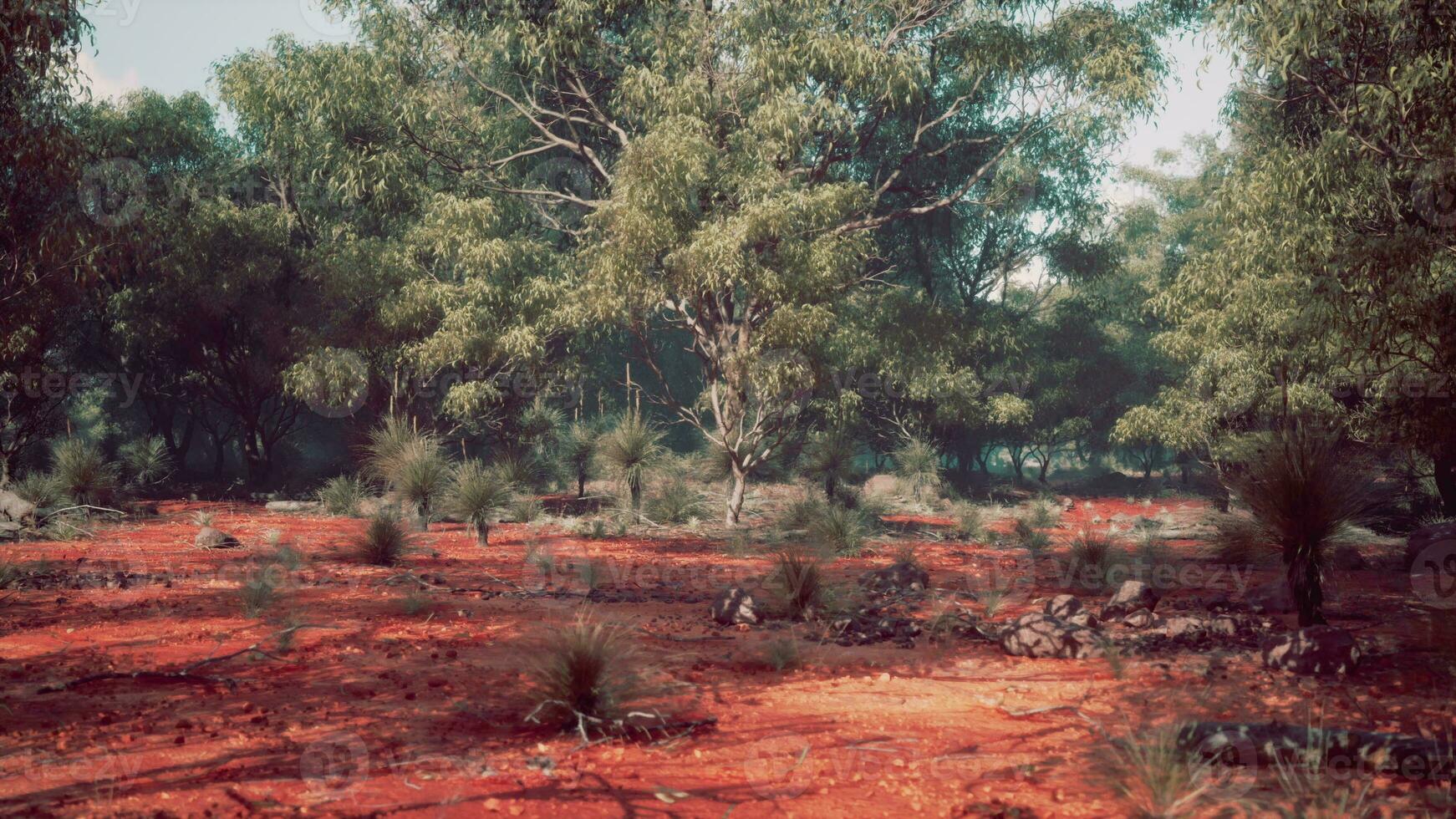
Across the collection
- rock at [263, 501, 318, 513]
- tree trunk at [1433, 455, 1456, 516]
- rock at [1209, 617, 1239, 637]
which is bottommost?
rock at [263, 501, 318, 513]

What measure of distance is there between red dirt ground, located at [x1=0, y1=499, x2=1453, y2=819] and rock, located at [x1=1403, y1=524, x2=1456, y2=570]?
116 inches

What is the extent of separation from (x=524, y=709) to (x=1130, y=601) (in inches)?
243

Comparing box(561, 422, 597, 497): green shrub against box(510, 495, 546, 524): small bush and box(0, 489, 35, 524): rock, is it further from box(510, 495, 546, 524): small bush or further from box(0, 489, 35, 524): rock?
box(0, 489, 35, 524): rock

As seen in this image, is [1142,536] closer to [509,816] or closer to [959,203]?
[959,203]

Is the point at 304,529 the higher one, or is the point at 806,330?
the point at 806,330

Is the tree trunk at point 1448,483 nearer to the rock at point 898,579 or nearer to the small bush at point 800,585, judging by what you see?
the rock at point 898,579

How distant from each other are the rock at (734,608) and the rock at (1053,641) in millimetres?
2308

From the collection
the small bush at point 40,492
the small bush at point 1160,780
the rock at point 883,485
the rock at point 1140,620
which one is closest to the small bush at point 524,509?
the small bush at point 40,492

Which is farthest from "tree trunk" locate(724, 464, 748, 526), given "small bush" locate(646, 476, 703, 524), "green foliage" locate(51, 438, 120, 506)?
"green foliage" locate(51, 438, 120, 506)

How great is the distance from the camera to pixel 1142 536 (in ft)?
62.4

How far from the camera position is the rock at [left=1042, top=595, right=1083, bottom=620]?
892 cm

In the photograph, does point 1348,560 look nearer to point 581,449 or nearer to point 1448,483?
point 1448,483

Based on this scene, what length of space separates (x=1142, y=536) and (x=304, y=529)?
586 inches

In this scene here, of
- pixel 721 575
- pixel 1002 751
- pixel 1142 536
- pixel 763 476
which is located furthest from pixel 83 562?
pixel 763 476
